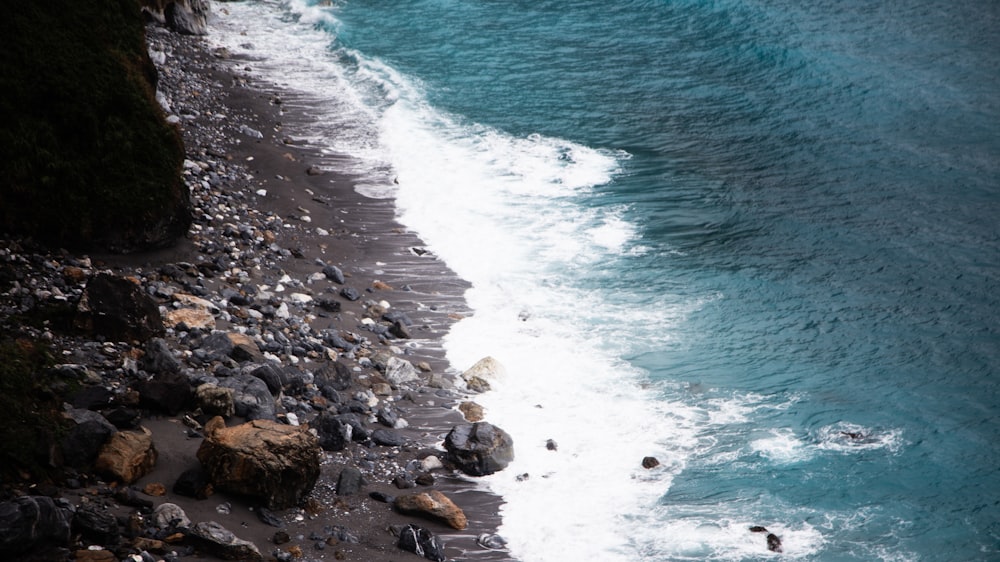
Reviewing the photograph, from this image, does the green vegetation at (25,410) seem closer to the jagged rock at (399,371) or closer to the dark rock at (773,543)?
the jagged rock at (399,371)

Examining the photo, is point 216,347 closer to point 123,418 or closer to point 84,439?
point 123,418

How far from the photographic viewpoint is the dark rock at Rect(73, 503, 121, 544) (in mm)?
6371

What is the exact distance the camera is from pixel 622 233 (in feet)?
58.2

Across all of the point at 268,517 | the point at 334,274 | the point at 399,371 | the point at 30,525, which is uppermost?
the point at 334,274

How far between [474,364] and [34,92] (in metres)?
7.40

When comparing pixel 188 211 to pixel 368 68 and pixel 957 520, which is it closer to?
pixel 957 520

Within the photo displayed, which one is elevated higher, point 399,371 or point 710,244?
point 710,244

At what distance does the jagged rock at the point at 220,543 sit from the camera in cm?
687

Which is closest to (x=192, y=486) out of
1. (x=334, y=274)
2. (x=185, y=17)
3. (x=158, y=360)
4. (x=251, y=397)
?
(x=251, y=397)

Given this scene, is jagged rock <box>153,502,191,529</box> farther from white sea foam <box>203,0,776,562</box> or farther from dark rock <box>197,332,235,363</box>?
white sea foam <box>203,0,776,562</box>

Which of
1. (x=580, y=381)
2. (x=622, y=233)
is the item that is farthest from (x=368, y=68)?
(x=580, y=381)

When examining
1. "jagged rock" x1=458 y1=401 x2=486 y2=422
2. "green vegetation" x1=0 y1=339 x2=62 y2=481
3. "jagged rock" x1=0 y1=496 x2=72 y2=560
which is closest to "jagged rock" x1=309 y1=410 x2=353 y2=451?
"jagged rock" x1=458 y1=401 x2=486 y2=422

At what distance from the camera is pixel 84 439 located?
23.7 feet

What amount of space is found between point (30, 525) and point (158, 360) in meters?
3.06
